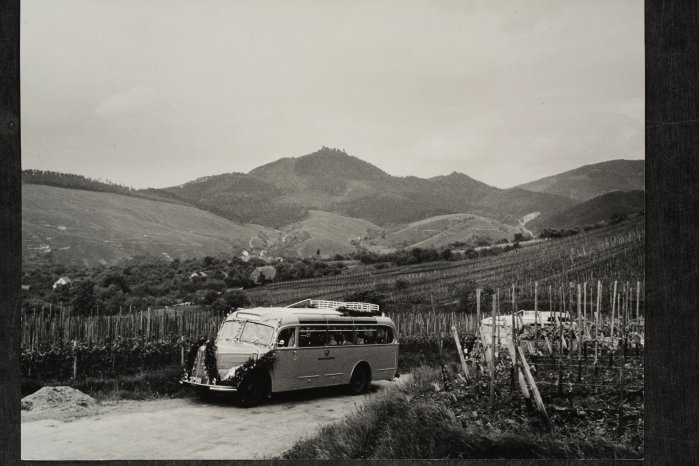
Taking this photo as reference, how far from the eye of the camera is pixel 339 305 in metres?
4.61

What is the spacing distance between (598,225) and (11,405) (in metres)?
4.29

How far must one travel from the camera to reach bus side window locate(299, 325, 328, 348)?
446 centimetres

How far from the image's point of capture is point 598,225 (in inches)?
180

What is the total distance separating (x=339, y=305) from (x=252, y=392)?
87 centimetres

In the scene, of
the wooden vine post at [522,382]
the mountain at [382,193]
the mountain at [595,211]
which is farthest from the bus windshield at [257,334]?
the mountain at [595,211]

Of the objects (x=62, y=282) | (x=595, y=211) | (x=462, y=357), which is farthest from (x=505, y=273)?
(x=62, y=282)

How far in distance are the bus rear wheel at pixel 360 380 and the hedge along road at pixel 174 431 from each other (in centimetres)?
28

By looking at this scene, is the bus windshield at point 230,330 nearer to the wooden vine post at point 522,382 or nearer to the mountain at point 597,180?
the wooden vine post at point 522,382

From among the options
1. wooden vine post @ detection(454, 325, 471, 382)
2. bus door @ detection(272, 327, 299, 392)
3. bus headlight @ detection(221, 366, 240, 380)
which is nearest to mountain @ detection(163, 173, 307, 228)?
bus door @ detection(272, 327, 299, 392)

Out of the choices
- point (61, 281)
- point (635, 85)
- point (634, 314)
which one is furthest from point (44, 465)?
point (635, 85)

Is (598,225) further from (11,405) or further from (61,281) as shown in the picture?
(11,405)

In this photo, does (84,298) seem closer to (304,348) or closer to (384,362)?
(304,348)

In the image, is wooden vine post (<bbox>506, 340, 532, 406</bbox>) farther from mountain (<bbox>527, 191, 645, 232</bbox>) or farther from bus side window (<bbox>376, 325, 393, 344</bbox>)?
mountain (<bbox>527, 191, 645, 232</bbox>)

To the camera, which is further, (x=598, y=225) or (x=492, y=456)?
(x=598, y=225)
